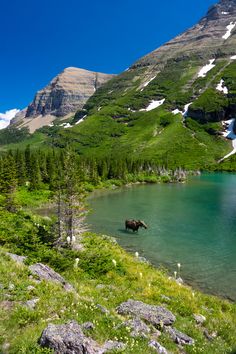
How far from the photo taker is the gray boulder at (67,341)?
10.1 m

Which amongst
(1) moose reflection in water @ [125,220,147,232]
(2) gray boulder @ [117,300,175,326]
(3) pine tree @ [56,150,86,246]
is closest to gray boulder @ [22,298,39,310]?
(2) gray boulder @ [117,300,175,326]

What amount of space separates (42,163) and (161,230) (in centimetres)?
7816

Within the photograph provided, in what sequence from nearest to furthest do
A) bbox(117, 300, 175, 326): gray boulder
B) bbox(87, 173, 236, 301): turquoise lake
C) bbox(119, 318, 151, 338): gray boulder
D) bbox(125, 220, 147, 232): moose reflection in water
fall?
1. bbox(119, 318, 151, 338): gray boulder
2. bbox(117, 300, 175, 326): gray boulder
3. bbox(87, 173, 236, 301): turquoise lake
4. bbox(125, 220, 147, 232): moose reflection in water

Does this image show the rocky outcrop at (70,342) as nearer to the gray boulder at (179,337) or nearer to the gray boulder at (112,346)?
the gray boulder at (112,346)

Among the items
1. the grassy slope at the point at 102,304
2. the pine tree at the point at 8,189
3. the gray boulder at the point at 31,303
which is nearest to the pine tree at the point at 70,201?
the grassy slope at the point at 102,304

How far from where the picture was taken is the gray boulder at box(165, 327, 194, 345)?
→ 1314 cm

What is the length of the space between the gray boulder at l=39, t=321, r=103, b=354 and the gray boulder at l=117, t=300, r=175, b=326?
4.00 meters

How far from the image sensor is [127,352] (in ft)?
34.5

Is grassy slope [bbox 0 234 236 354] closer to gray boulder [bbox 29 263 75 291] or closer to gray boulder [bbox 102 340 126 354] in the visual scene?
gray boulder [bbox 102 340 126 354]

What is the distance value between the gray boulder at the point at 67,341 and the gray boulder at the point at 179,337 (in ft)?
13.0

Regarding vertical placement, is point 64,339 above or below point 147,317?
above

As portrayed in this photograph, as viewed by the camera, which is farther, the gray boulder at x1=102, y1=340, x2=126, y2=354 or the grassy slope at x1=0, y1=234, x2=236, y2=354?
the grassy slope at x1=0, y1=234, x2=236, y2=354

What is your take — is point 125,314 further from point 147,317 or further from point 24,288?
point 24,288

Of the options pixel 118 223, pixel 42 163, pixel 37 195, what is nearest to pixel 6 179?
pixel 118 223
